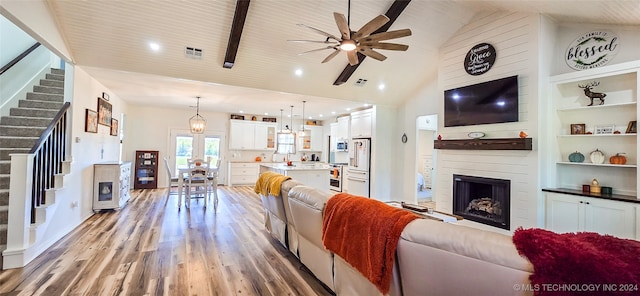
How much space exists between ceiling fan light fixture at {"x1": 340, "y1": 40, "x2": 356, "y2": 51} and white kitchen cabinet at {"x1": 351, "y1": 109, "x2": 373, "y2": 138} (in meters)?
4.12

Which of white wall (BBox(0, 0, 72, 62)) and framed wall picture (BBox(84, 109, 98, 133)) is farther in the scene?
framed wall picture (BBox(84, 109, 98, 133))

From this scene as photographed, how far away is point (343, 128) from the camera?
339 inches

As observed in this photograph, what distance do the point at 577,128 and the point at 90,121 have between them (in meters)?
7.51

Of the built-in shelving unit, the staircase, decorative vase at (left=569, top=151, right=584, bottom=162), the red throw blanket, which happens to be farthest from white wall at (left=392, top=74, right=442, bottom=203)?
the staircase

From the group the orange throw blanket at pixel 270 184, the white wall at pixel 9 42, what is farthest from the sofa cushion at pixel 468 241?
the white wall at pixel 9 42

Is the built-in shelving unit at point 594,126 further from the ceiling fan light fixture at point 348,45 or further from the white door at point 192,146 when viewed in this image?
the white door at point 192,146

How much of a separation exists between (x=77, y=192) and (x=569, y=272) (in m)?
5.65

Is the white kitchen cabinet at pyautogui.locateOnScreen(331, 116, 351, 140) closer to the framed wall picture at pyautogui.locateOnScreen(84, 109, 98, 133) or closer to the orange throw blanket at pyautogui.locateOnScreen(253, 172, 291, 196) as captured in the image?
the orange throw blanket at pyautogui.locateOnScreen(253, 172, 291, 196)

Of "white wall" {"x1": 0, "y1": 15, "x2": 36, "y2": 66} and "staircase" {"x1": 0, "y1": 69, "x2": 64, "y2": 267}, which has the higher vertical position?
"white wall" {"x1": 0, "y1": 15, "x2": 36, "y2": 66}

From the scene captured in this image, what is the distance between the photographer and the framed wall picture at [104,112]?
16.8 ft

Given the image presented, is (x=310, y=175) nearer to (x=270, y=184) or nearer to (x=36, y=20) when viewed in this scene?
(x=270, y=184)

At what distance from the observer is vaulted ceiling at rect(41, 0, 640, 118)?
354 cm

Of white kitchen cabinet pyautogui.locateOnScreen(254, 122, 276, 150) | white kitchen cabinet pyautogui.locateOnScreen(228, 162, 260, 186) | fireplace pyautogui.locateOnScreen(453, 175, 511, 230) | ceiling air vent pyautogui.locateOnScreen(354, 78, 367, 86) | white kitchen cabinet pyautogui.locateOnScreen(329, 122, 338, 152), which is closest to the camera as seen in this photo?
fireplace pyautogui.locateOnScreen(453, 175, 511, 230)

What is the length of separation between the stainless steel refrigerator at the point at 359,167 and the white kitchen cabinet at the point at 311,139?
2.72 meters
